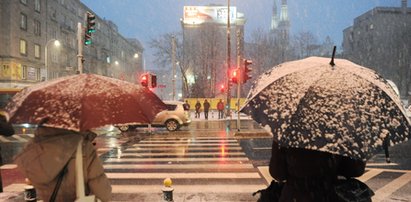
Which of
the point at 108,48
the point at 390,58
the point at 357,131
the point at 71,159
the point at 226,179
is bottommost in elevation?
the point at 226,179

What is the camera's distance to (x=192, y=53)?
54344 mm

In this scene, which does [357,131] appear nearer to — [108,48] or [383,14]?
[383,14]

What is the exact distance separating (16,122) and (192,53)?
5196cm

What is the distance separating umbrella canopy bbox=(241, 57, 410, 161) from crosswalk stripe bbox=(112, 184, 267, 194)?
5353 mm

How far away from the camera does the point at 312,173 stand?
2561mm

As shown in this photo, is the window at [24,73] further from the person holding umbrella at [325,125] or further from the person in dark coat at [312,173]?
the person in dark coat at [312,173]

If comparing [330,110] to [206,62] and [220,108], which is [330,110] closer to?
[220,108]

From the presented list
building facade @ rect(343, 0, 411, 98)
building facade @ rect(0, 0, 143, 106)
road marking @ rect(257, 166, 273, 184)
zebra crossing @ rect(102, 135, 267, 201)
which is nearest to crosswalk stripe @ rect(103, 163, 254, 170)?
zebra crossing @ rect(102, 135, 267, 201)

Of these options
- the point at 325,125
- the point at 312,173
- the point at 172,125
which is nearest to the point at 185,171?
the point at 312,173

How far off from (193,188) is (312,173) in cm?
582

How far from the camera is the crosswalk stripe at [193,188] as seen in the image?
7891 mm

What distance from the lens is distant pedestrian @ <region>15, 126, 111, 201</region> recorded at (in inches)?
Result: 106

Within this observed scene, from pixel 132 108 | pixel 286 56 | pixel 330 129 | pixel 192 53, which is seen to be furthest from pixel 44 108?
pixel 286 56

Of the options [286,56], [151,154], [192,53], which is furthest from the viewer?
[286,56]
